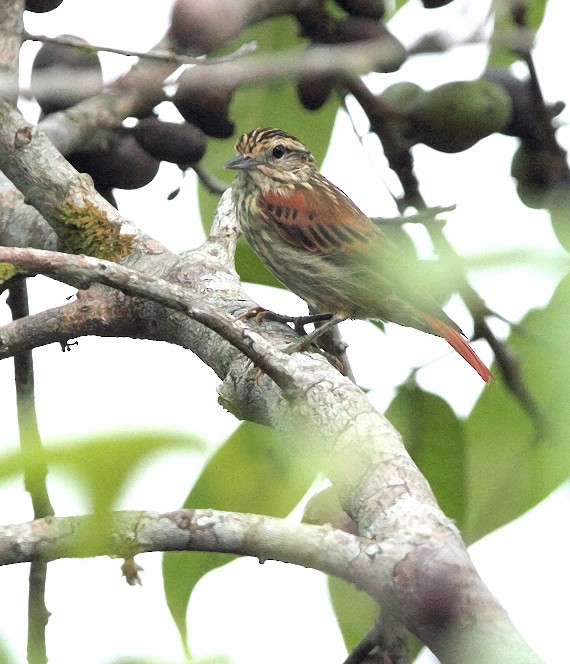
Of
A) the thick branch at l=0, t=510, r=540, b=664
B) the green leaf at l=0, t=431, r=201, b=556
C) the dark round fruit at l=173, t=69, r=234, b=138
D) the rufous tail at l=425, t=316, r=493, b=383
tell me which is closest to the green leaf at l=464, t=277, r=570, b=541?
the rufous tail at l=425, t=316, r=493, b=383

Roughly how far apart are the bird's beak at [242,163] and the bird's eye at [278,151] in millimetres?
178

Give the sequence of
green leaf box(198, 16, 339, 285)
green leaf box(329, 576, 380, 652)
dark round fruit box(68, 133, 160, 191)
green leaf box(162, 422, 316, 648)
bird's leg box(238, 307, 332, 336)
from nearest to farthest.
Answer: green leaf box(162, 422, 316, 648) < green leaf box(329, 576, 380, 652) < bird's leg box(238, 307, 332, 336) < dark round fruit box(68, 133, 160, 191) < green leaf box(198, 16, 339, 285)

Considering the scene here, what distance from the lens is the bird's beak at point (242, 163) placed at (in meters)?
4.31

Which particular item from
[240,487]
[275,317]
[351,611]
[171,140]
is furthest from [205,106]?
[240,487]

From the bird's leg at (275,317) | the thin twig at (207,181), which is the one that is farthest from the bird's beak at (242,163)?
the bird's leg at (275,317)

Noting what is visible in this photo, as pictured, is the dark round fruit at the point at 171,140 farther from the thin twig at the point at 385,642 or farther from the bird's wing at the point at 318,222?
the thin twig at the point at 385,642

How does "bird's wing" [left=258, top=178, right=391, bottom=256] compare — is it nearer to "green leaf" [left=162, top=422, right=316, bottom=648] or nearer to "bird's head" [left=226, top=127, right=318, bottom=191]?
"bird's head" [left=226, top=127, right=318, bottom=191]

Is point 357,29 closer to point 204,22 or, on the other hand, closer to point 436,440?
point 204,22

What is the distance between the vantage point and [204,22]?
2.75 m

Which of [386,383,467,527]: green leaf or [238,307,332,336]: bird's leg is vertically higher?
[238,307,332,336]: bird's leg

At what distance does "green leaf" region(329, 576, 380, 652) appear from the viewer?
2336 millimetres

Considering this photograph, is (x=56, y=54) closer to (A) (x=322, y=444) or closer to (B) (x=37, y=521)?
(A) (x=322, y=444)

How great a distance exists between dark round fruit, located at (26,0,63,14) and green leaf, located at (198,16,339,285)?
24.7 inches

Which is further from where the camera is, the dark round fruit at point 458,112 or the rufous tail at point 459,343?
the rufous tail at point 459,343
